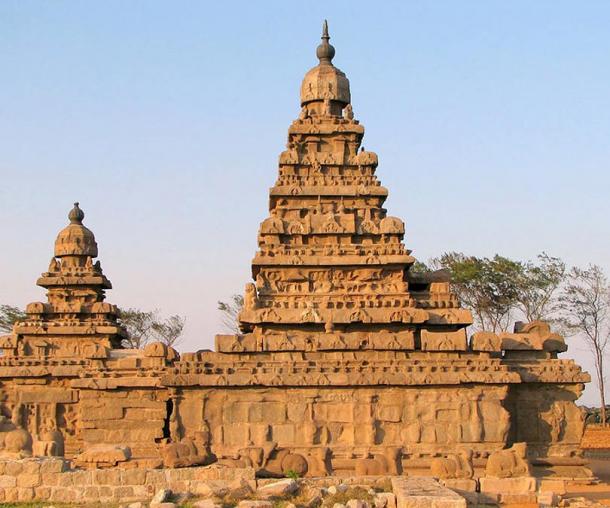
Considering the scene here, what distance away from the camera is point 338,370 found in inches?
1069

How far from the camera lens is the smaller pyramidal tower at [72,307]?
39406 mm

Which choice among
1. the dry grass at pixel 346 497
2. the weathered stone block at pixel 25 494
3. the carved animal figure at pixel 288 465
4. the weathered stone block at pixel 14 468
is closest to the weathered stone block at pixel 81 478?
the weathered stone block at pixel 25 494

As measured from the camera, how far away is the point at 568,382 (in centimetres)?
2814

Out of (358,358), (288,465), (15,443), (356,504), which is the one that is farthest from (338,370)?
(356,504)

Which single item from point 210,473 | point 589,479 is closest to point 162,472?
point 210,473

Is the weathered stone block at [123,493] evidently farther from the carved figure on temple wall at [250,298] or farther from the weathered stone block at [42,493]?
the carved figure on temple wall at [250,298]

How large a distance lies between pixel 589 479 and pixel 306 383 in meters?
7.97

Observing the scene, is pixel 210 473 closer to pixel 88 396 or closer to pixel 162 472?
pixel 162 472

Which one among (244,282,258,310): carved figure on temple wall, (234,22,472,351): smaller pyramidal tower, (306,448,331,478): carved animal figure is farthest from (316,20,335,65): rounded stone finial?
(306,448,331,478): carved animal figure

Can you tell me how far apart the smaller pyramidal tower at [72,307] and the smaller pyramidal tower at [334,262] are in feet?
38.1

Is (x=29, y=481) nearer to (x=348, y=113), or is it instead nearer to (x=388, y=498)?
(x=388, y=498)

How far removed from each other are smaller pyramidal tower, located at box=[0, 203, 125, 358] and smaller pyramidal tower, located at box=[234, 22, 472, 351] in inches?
457

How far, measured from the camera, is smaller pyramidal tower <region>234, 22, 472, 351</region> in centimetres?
2817

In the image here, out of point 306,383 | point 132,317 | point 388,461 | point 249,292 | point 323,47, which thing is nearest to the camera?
point 388,461
